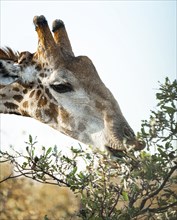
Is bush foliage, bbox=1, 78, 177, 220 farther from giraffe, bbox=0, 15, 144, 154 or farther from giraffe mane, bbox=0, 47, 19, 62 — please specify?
giraffe mane, bbox=0, 47, 19, 62

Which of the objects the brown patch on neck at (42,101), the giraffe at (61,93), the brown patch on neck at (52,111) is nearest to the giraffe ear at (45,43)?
the giraffe at (61,93)

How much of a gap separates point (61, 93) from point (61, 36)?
120cm

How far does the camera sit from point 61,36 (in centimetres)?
625

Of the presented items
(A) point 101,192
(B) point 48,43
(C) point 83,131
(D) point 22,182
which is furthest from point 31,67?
(D) point 22,182

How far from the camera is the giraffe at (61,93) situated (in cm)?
483

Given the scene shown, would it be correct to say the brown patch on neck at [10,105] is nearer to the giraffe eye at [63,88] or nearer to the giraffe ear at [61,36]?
the giraffe eye at [63,88]

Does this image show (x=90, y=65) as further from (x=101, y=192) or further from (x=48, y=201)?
(x=48, y=201)

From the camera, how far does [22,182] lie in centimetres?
1988

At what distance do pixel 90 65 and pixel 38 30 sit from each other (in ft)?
3.34

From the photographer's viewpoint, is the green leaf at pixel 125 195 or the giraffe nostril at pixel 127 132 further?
the giraffe nostril at pixel 127 132

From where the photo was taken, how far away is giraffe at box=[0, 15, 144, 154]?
4.83m

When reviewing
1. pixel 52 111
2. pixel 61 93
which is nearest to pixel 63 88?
pixel 61 93

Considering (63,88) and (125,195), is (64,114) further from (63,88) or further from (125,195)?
(125,195)

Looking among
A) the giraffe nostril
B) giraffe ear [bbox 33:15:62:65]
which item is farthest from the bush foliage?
giraffe ear [bbox 33:15:62:65]
